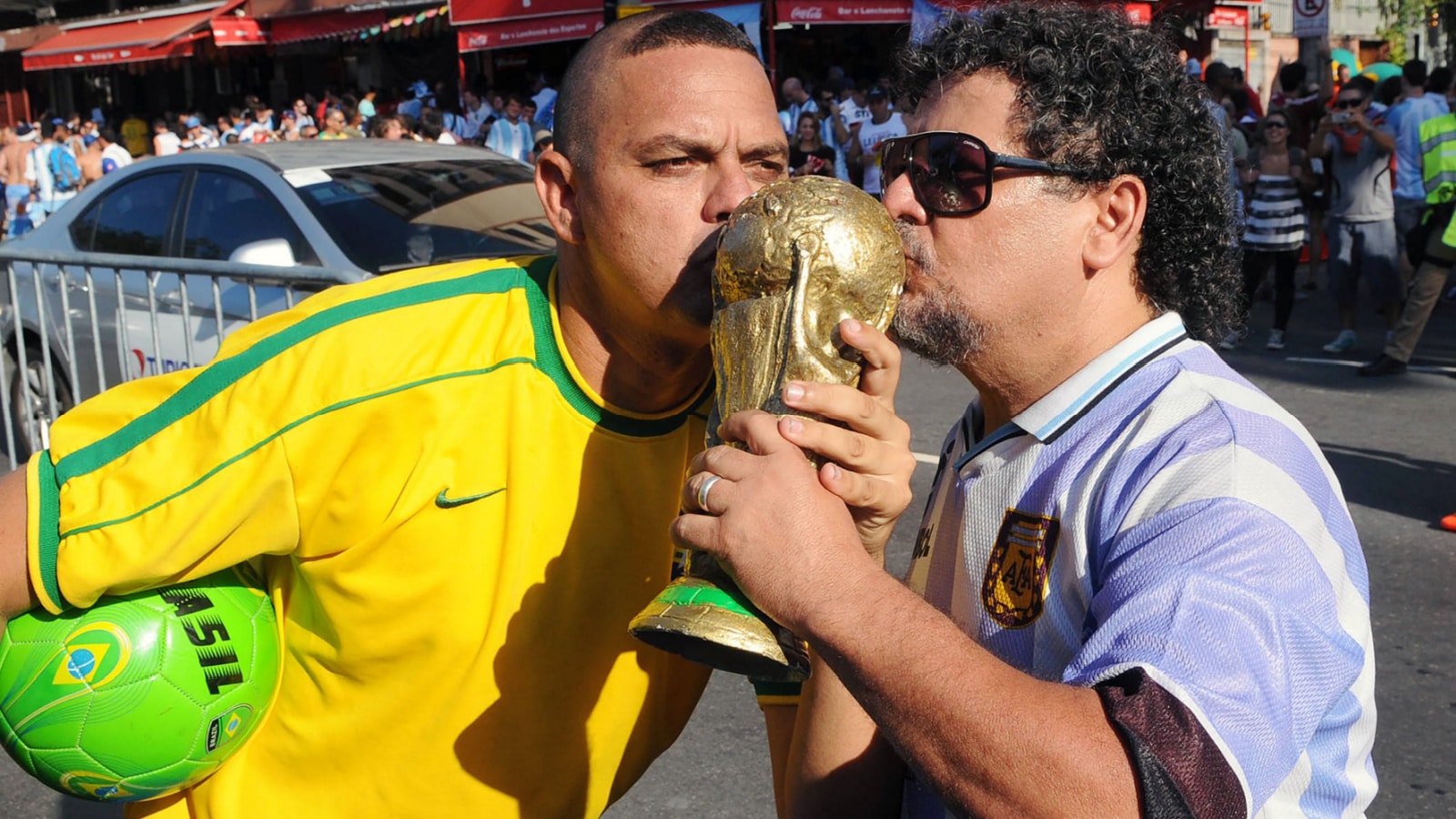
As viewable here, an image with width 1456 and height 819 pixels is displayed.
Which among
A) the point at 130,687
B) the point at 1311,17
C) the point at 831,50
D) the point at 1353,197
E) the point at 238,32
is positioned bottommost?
the point at 130,687

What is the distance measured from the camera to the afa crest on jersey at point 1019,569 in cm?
178

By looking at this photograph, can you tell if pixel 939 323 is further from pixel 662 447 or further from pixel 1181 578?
pixel 1181 578

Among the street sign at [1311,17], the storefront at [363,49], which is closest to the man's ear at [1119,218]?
the street sign at [1311,17]

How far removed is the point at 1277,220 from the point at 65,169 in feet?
55.7

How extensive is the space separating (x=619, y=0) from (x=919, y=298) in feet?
38.2

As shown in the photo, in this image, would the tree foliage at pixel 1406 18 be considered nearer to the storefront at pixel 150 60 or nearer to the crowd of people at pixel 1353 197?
the crowd of people at pixel 1353 197

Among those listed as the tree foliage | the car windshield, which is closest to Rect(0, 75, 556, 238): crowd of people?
the car windshield

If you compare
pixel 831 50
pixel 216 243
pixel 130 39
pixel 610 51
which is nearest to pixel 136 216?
pixel 216 243

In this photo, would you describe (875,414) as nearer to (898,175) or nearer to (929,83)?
(898,175)

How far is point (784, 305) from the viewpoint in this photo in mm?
1737

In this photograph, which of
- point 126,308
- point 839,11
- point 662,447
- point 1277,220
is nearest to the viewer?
point 662,447

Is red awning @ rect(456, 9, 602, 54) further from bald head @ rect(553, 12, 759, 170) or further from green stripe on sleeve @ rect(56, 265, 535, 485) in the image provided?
green stripe on sleeve @ rect(56, 265, 535, 485)

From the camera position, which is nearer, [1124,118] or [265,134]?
[1124,118]

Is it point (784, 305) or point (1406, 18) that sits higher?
point (1406, 18)
